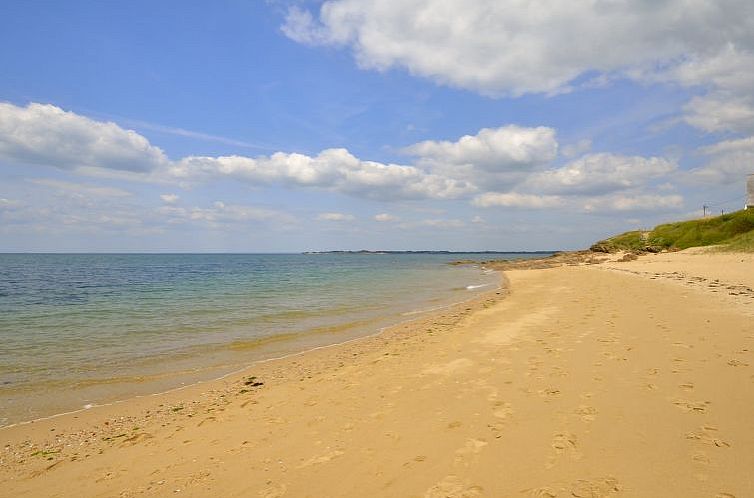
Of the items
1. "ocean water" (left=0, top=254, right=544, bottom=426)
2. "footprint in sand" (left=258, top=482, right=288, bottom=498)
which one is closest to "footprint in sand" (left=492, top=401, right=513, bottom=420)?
"footprint in sand" (left=258, top=482, right=288, bottom=498)

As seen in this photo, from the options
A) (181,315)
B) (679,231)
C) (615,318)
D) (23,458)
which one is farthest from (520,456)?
(679,231)

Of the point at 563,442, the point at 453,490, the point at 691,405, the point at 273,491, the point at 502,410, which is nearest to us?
the point at 453,490

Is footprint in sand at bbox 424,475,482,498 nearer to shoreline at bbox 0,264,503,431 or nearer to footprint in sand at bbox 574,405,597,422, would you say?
footprint in sand at bbox 574,405,597,422

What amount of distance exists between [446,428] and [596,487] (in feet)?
6.64

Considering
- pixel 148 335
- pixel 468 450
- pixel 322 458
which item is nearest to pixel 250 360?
pixel 148 335

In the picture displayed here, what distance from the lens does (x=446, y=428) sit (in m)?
5.56

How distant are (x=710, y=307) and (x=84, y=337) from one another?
20.6 m

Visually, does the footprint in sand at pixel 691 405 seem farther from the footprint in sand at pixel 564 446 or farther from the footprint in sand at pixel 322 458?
the footprint in sand at pixel 322 458

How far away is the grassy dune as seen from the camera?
147 feet

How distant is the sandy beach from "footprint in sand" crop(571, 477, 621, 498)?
1.0 inches

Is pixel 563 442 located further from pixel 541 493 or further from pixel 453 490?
pixel 453 490

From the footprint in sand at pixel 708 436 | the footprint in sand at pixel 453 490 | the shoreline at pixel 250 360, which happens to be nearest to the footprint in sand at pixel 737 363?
the footprint in sand at pixel 708 436

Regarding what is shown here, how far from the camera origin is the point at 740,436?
15.4 ft

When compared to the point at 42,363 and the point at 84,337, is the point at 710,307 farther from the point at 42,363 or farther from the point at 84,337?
the point at 84,337
